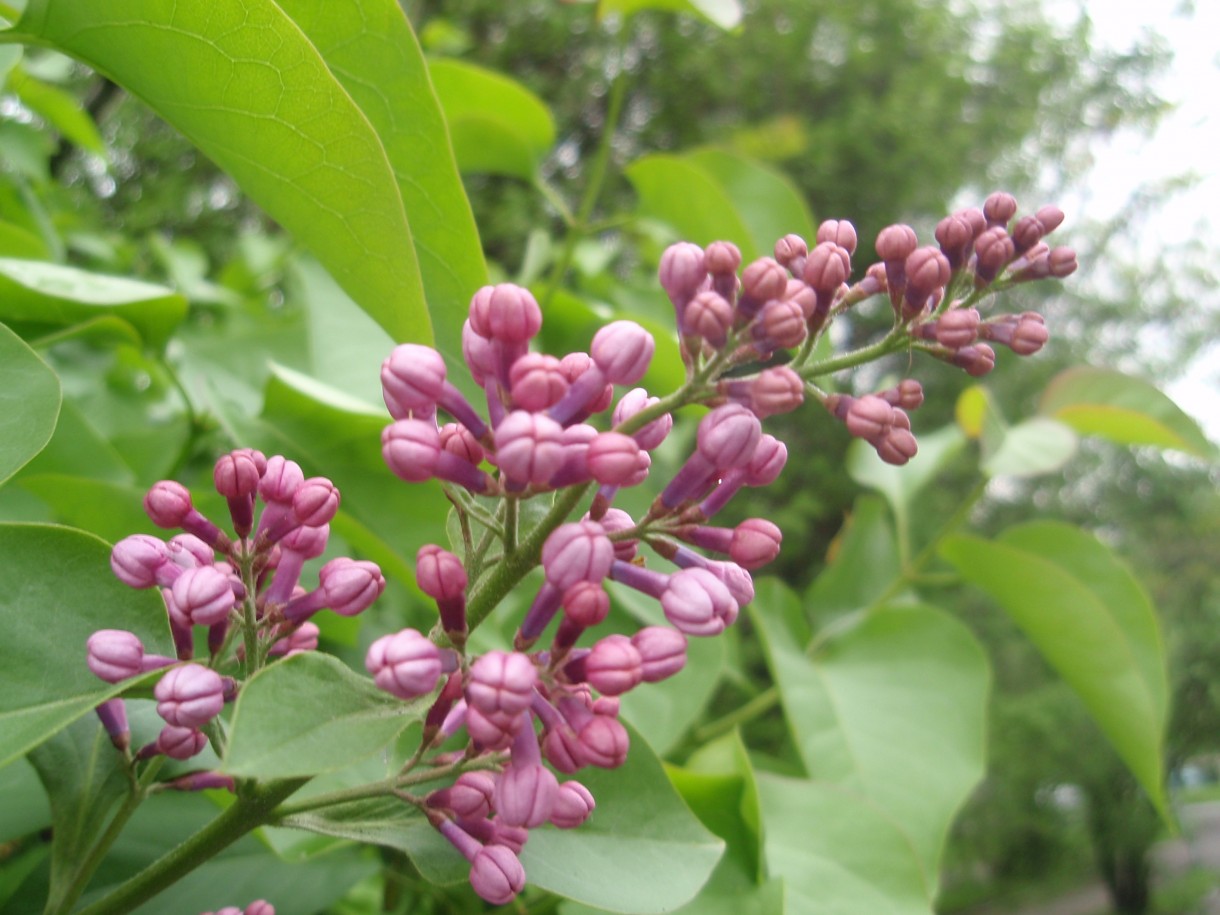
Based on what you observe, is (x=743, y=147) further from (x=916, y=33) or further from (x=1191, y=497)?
(x=1191, y=497)

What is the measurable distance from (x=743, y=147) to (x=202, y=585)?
7205 millimetres

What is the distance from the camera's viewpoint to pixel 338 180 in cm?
65

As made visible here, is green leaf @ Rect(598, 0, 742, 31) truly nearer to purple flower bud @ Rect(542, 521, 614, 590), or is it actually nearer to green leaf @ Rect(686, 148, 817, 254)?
green leaf @ Rect(686, 148, 817, 254)

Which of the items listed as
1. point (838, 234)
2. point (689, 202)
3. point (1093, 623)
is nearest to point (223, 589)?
point (838, 234)

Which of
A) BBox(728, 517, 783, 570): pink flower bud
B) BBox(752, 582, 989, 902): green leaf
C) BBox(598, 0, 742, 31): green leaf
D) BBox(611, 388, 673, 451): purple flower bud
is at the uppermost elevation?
BBox(598, 0, 742, 31): green leaf

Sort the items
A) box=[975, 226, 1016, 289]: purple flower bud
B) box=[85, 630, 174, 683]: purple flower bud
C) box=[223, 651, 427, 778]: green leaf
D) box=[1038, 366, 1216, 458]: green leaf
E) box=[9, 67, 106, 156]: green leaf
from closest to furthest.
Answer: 1. box=[223, 651, 427, 778]: green leaf
2. box=[85, 630, 174, 683]: purple flower bud
3. box=[975, 226, 1016, 289]: purple flower bud
4. box=[1038, 366, 1216, 458]: green leaf
5. box=[9, 67, 106, 156]: green leaf

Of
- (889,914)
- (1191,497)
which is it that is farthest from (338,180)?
(1191,497)

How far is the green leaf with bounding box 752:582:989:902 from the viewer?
3.94 ft

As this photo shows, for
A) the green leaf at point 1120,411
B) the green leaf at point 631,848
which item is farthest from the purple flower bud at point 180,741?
the green leaf at point 1120,411

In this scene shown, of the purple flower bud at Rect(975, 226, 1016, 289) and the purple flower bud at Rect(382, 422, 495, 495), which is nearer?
the purple flower bud at Rect(382, 422, 495, 495)

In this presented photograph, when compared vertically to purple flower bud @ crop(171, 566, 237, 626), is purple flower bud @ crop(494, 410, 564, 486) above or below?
above

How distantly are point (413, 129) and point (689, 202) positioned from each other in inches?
26.7

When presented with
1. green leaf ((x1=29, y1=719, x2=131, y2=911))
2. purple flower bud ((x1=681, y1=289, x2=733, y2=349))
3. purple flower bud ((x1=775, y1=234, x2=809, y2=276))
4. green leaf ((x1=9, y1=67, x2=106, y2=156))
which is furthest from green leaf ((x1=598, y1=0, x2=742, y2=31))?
green leaf ((x1=9, y1=67, x2=106, y2=156))

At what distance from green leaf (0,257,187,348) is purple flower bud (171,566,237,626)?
0.54 metres
